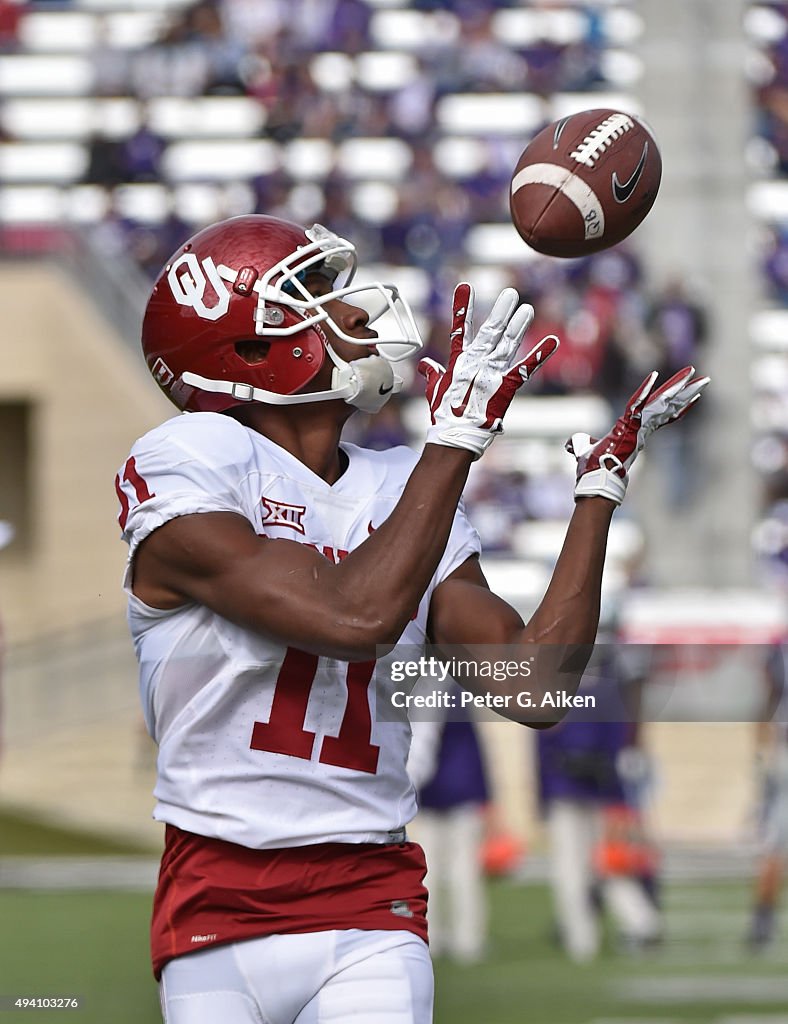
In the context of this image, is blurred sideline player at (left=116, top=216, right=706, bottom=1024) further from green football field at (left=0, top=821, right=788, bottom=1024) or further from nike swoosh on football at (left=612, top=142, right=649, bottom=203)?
green football field at (left=0, top=821, right=788, bottom=1024)

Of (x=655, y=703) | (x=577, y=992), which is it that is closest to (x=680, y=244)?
(x=655, y=703)

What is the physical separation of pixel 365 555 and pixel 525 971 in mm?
4552

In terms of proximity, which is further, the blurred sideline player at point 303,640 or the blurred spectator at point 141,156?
the blurred spectator at point 141,156

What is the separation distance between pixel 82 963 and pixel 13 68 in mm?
10422

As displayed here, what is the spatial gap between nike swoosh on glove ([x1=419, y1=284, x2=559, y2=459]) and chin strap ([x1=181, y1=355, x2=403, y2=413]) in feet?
0.54

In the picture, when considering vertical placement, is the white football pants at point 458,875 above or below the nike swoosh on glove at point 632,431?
below

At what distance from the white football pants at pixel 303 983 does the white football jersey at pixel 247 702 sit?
0.43ft

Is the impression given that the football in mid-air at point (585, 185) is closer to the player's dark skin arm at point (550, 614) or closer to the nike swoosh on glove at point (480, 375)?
the nike swoosh on glove at point (480, 375)

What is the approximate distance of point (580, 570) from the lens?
225 centimetres

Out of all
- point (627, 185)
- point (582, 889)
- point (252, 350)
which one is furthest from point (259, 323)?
point (582, 889)

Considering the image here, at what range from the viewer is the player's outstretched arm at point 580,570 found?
2236mm

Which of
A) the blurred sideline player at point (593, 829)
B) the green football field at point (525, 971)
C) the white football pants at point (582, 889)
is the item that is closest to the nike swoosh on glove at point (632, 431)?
the green football field at point (525, 971)

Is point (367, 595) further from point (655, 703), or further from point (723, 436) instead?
point (723, 436)

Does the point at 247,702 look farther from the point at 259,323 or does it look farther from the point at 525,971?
the point at 525,971
